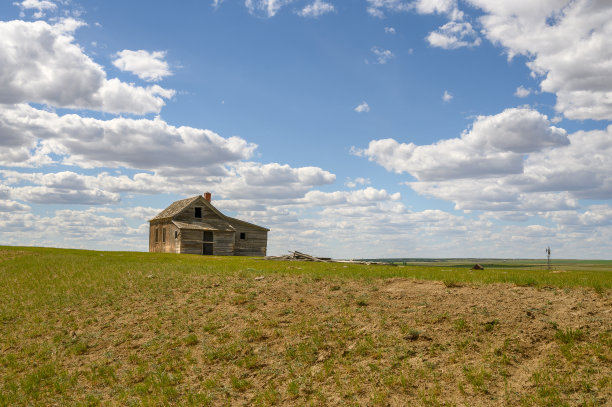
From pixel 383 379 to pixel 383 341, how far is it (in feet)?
5.80

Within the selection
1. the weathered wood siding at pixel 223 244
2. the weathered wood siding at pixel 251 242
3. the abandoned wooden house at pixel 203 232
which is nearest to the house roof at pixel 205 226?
the abandoned wooden house at pixel 203 232

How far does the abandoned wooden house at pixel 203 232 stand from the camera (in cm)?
6097

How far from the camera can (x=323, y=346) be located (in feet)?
40.4

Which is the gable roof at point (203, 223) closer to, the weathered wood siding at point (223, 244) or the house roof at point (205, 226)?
the house roof at point (205, 226)

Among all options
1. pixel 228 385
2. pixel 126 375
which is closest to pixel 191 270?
pixel 126 375

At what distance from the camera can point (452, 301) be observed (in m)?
14.6

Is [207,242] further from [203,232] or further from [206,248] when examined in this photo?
[203,232]

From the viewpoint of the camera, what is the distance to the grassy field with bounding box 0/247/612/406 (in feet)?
32.6

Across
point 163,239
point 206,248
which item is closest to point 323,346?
point 206,248

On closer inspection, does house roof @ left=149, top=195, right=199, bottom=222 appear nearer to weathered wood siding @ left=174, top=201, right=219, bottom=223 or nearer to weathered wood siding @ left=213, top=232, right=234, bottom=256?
weathered wood siding @ left=174, top=201, right=219, bottom=223

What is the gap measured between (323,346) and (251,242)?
2222 inches

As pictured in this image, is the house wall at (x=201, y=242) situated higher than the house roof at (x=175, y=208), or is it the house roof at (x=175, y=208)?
the house roof at (x=175, y=208)

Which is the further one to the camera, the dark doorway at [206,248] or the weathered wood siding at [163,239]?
the dark doorway at [206,248]

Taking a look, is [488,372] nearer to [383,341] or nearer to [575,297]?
[383,341]
